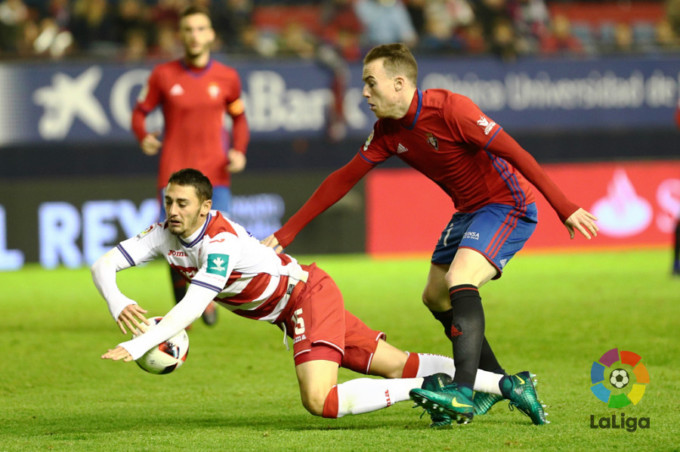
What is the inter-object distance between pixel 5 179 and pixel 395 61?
9.52 meters

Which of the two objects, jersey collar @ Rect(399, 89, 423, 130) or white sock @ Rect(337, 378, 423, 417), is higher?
jersey collar @ Rect(399, 89, 423, 130)

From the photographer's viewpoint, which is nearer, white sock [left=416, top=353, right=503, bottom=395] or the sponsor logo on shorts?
white sock [left=416, top=353, right=503, bottom=395]

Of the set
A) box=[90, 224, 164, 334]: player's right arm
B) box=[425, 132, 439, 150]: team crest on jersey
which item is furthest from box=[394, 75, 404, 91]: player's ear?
box=[90, 224, 164, 334]: player's right arm

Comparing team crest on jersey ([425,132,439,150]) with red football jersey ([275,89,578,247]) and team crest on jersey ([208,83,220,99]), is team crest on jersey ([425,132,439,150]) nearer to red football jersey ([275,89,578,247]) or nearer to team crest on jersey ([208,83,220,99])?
red football jersey ([275,89,578,247])

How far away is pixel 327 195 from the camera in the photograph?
19.3ft

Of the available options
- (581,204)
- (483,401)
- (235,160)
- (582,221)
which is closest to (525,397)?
(483,401)

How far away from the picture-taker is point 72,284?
12016 mm

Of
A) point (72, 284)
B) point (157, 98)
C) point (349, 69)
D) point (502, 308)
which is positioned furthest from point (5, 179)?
point (502, 308)

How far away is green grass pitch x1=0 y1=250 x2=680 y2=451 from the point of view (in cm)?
506

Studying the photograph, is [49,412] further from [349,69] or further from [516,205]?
[349,69]

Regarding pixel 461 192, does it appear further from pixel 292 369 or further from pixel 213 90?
pixel 213 90

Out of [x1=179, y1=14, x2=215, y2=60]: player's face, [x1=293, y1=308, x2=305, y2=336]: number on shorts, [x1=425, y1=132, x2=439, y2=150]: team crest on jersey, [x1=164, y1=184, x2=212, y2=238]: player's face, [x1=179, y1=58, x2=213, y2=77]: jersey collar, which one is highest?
[x1=179, y1=14, x2=215, y2=60]: player's face

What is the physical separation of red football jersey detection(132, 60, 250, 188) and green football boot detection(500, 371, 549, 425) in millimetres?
3898

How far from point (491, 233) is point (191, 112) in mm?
3711
